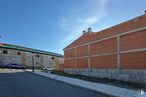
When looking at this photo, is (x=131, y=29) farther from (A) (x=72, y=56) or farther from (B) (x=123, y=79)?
(A) (x=72, y=56)

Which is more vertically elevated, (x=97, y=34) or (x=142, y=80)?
(x=97, y=34)

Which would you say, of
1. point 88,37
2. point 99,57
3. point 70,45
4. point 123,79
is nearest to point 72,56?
point 70,45

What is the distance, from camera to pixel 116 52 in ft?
85.9

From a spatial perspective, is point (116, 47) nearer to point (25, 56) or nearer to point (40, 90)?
point (40, 90)

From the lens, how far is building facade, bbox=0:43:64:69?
5456 cm

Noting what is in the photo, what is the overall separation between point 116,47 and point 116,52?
597 millimetres

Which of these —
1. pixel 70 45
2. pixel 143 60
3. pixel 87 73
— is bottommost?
pixel 87 73

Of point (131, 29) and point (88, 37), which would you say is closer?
point (131, 29)

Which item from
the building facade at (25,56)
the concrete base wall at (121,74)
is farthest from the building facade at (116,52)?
the building facade at (25,56)

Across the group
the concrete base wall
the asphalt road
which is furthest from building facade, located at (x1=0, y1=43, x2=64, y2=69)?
the asphalt road

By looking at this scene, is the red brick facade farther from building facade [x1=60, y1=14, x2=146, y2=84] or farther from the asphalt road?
the asphalt road

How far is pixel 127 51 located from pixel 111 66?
3.67 metres

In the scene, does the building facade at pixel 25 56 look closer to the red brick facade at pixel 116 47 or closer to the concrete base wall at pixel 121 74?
the red brick facade at pixel 116 47

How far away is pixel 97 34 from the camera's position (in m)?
30.8
